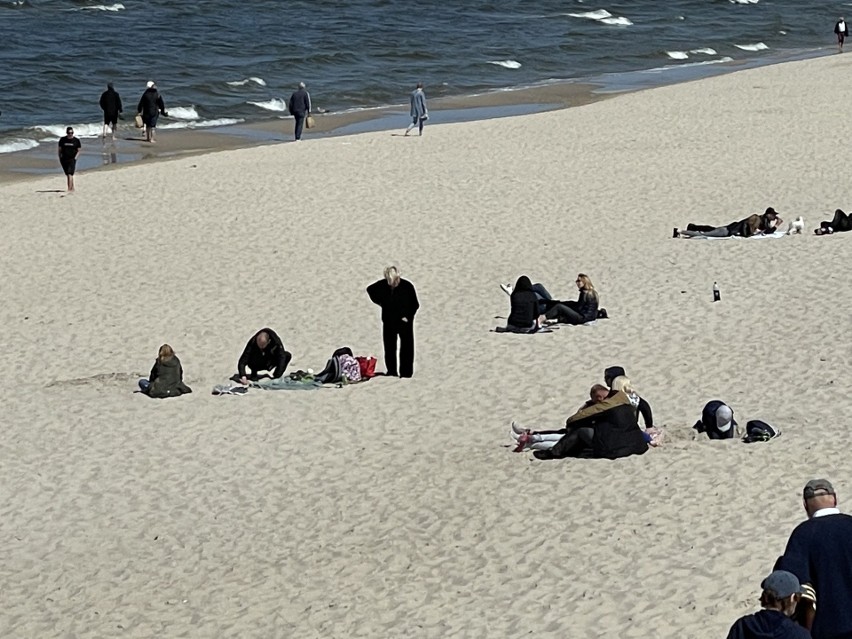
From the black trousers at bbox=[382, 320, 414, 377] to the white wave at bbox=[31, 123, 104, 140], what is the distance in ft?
63.5

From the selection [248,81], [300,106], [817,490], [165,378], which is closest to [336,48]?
[248,81]

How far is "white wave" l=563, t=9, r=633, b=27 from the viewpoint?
58.6m

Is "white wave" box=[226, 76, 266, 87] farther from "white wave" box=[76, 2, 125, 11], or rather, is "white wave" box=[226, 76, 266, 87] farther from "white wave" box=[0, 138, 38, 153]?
"white wave" box=[76, 2, 125, 11]

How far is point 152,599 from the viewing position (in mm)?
10062

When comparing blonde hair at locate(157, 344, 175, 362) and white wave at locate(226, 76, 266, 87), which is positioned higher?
white wave at locate(226, 76, 266, 87)

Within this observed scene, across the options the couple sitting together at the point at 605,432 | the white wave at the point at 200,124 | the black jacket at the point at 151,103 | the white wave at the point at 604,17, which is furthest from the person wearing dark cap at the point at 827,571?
the white wave at the point at 604,17

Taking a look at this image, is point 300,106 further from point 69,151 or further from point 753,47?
point 753,47

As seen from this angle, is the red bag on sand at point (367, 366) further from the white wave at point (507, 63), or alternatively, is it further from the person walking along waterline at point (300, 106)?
the white wave at point (507, 63)

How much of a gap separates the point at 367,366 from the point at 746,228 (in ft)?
23.2

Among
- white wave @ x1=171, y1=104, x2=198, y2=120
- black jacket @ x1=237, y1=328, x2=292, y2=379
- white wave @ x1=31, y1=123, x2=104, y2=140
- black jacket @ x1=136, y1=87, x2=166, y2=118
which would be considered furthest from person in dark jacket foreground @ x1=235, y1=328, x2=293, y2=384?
white wave @ x1=171, y1=104, x2=198, y2=120

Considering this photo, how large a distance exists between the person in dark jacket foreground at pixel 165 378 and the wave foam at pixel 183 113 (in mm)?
21708

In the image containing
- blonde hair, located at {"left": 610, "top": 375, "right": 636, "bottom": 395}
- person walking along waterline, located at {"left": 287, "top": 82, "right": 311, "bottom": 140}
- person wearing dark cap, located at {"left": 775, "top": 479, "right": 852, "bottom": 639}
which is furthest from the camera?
person walking along waterline, located at {"left": 287, "top": 82, "right": 311, "bottom": 140}

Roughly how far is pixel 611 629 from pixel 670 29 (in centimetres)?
5056

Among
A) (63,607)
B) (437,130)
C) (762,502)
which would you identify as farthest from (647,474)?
(437,130)
